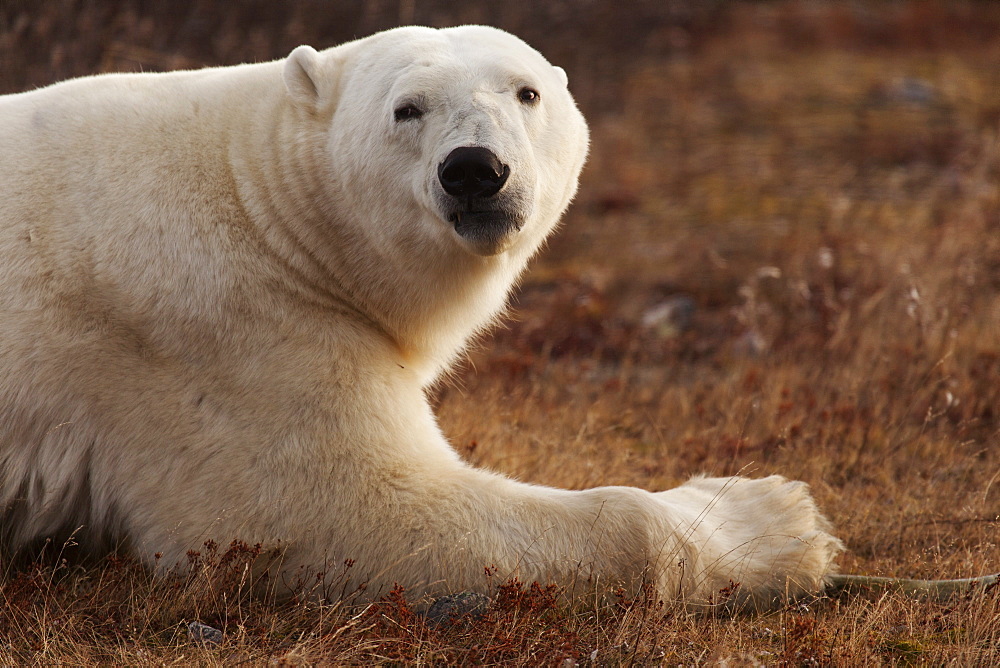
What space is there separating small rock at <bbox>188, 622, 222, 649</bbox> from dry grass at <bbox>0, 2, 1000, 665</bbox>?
0.14ft

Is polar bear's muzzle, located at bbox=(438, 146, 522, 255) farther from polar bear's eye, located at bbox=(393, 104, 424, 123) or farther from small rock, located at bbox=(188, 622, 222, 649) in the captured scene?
small rock, located at bbox=(188, 622, 222, 649)

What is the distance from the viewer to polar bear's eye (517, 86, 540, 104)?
3.23 meters

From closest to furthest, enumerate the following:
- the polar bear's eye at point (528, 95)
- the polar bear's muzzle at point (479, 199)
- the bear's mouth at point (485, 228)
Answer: the polar bear's muzzle at point (479, 199) < the bear's mouth at point (485, 228) < the polar bear's eye at point (528, 95)

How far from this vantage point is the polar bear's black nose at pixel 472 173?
9.41 feet

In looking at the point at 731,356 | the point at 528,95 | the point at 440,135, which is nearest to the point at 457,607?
the point at 440,135

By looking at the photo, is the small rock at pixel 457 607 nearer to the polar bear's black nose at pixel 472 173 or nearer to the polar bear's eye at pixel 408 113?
the polar bear's black nose at pixel 472 173

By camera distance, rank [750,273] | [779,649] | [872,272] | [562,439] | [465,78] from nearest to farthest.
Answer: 1. [779,649]
2. [465,78]
3. [562,439]
4. [872,272]
5. [750,273]

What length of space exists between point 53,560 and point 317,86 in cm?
172

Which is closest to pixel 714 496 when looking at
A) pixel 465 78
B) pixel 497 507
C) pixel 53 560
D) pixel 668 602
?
pixel 668 602

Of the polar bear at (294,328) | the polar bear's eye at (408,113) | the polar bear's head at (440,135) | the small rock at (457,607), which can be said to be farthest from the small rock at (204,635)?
the polar bear's eye at (408,113)

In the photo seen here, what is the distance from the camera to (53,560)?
3152 millimetres

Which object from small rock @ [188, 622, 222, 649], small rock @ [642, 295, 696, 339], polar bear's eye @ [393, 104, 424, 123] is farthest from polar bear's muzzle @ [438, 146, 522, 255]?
small rock @ [642, 295, 696, 339]

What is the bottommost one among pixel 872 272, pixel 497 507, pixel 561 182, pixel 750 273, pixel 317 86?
pixel 750 273

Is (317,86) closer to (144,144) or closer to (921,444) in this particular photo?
(144,144)
